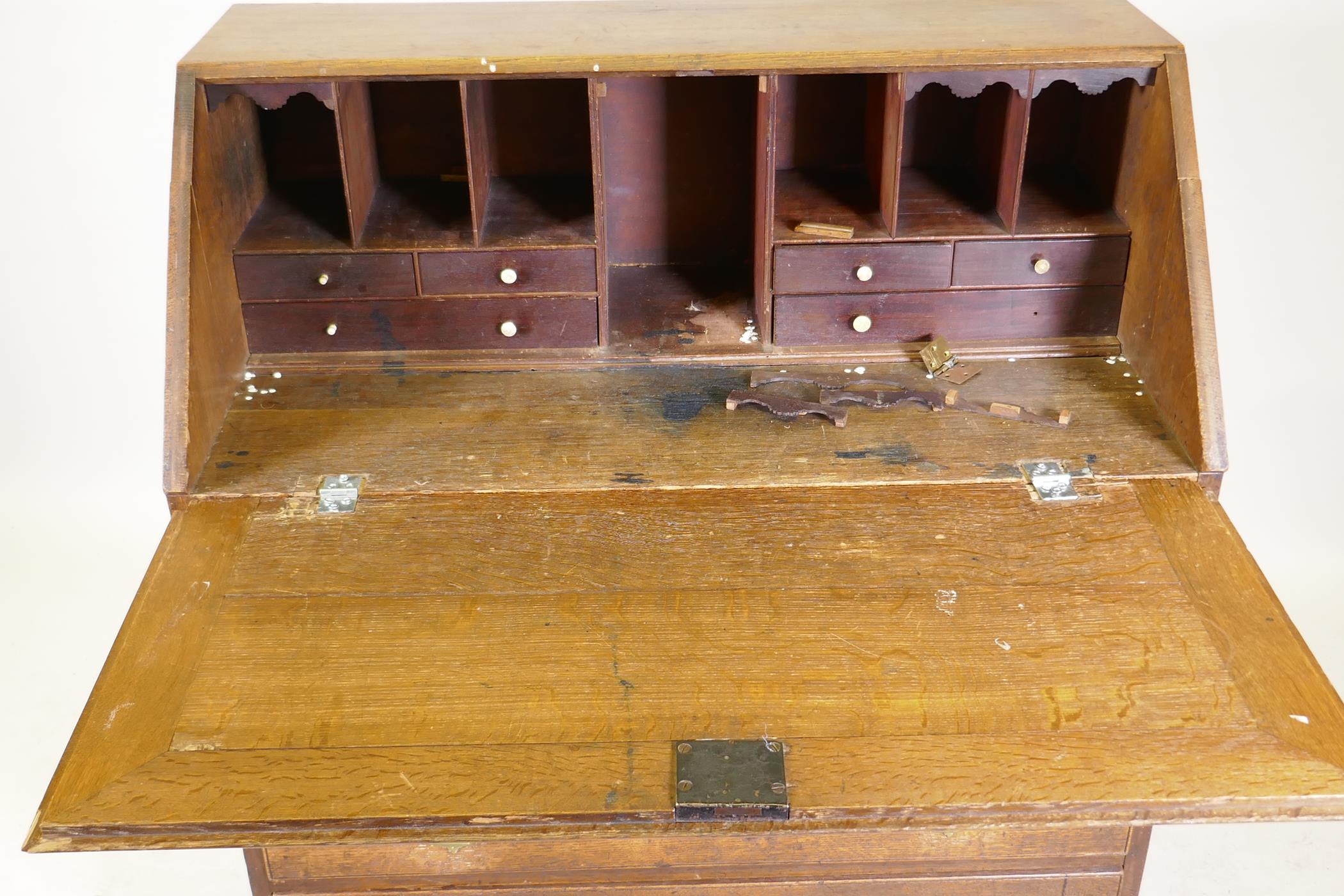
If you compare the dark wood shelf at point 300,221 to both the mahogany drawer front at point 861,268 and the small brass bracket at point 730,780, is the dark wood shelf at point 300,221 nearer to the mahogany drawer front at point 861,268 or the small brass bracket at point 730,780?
the mahogany drawer front at point 861,268

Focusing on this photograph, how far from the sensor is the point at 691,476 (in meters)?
2.26

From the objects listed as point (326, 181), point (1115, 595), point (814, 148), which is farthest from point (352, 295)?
point (1115, 595)

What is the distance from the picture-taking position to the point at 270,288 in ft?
8.41

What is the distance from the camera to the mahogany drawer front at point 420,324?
2.59 m

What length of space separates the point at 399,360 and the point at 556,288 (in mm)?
343

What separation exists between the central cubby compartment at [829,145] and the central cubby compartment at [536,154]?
16.0 inches

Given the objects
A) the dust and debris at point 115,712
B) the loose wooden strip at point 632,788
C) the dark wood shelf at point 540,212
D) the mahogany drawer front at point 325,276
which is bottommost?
the loose wooden strip at point 632,788

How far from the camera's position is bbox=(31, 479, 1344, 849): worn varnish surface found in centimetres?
166

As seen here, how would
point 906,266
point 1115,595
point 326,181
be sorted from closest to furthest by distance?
1. point 1115,595
2. point 906,266
3. point 326,181

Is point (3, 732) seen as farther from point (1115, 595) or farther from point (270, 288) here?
point (1115, 595)

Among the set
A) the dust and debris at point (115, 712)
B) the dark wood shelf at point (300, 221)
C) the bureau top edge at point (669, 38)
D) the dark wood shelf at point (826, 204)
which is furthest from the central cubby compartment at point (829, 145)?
the dust and debris at point (115, 712)

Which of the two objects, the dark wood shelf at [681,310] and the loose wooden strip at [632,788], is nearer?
the loose wooden strip at [632,788]

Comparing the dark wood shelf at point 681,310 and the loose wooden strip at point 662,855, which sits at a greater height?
the dark wood shelf at point 681,310

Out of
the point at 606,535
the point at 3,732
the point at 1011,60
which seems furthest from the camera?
the point at 3,732
